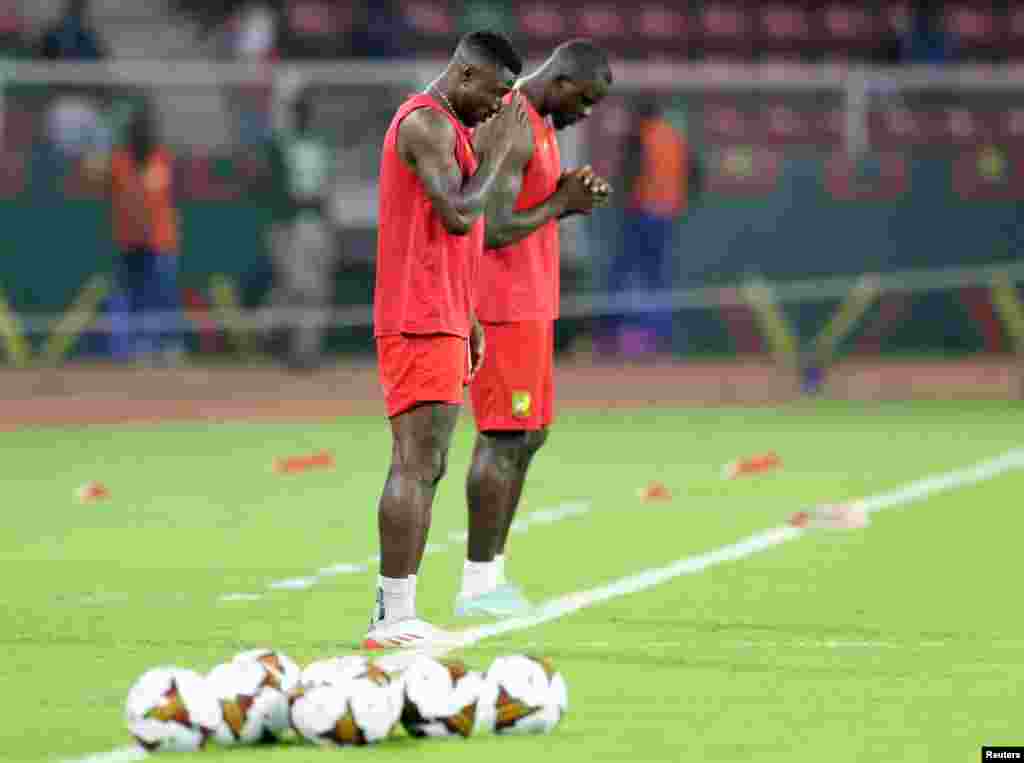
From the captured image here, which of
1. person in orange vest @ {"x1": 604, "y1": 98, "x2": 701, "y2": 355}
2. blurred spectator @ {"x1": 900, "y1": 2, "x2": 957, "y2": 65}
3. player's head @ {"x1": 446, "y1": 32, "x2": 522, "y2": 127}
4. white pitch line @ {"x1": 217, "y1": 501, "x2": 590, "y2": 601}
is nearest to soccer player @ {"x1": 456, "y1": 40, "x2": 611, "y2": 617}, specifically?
player's head @ {"x1": 446, "y1": 32, "x2": 522, "y2": 127}

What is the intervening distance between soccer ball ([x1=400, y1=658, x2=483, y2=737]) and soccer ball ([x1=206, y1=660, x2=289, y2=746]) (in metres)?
0.38

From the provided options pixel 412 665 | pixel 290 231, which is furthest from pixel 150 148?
pixel 412 665

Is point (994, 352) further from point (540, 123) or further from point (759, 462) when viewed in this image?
point (540, 123)

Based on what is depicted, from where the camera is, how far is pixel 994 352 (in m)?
26.5

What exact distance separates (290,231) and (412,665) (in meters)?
17.6

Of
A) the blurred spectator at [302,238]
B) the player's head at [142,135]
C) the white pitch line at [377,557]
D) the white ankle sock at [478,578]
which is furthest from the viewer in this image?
the blurred spectator at [302,238]

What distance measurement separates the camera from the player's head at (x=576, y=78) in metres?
10.4

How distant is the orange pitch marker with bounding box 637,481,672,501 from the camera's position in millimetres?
15070

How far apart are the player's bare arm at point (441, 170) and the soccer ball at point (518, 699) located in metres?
2.33

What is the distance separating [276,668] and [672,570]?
4.62 meters

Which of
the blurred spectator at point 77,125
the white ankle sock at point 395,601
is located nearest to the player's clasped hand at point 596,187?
the white ankle sock at point 395,601

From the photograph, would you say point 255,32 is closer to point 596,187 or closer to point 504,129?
point 596,187

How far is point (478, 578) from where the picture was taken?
1032 cm

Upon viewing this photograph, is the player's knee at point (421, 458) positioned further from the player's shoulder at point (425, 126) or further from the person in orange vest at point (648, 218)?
the person in orange vest at point (648, 218)
